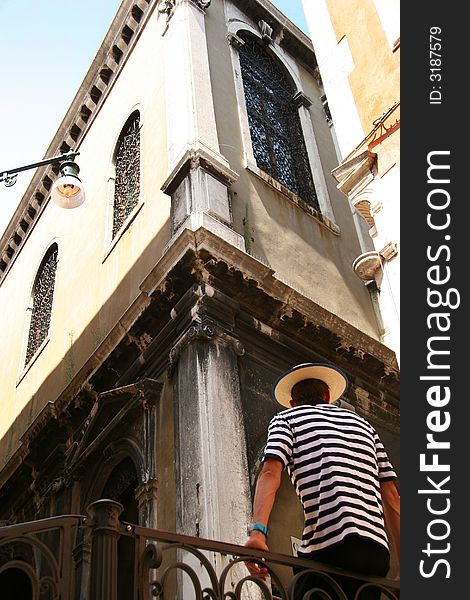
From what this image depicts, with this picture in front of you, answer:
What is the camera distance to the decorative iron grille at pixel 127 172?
928cm

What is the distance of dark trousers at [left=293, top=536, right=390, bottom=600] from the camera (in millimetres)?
2998

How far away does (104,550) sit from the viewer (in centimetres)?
285

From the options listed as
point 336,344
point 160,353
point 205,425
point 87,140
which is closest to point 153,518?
point 205,425

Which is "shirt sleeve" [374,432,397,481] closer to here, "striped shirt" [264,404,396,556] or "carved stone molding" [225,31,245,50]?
"striped shirt" [264,404,396,556]

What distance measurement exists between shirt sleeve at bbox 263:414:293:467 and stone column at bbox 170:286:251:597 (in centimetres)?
189

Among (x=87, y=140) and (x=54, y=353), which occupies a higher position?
(x=87, y=140)

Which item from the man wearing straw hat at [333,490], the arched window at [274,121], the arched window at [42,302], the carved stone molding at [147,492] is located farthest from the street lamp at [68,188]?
the man wearing straw hat at [333,490]

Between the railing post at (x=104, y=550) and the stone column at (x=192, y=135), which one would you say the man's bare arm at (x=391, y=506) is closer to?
the railing post at (x=104, y=550)

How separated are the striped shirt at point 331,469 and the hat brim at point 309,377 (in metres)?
0.25

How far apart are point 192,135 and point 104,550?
18.7 ft

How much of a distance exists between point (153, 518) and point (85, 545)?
1.15 metres

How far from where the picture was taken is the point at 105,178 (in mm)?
10359

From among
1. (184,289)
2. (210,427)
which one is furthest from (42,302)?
(210,427)

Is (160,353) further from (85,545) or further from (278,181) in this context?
(278,181)
